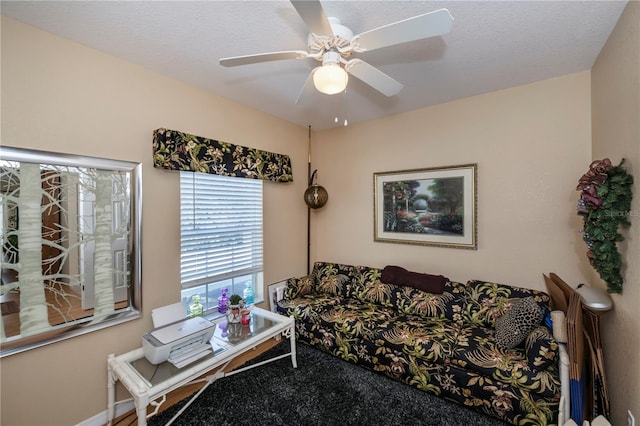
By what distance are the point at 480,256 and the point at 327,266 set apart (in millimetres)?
1739

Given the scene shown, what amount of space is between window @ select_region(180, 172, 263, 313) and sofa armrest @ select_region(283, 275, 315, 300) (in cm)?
34

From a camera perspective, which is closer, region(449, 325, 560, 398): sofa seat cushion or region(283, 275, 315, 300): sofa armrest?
region(449, 325, 560, 398): sofa seat cushion

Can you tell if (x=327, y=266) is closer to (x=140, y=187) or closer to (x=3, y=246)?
(x=140, y=187)

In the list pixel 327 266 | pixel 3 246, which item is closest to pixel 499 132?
pixel 327 266

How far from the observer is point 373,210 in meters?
3.40

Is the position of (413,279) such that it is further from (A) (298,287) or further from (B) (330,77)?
(B) (330,77)

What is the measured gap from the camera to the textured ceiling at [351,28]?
152 cm

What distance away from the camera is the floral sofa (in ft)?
5.71

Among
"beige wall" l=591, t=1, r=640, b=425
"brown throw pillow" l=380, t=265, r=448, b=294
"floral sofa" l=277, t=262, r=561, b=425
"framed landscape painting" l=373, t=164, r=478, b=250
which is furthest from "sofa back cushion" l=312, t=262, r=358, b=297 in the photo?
"beige wall" l=591, t=1, r=640, b=425

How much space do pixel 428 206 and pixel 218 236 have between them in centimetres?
231

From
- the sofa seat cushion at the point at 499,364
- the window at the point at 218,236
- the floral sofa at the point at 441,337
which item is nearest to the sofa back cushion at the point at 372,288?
the floral sofa at the point at 441,337

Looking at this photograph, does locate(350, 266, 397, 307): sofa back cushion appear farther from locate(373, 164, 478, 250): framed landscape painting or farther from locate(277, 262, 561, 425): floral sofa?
locate(373, 164, 478, 250): framed landscape painting

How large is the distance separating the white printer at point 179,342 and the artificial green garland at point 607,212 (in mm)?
2643

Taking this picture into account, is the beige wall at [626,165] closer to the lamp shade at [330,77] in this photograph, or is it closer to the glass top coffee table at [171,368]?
the lamp shade at [330,77]
